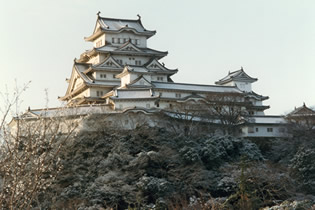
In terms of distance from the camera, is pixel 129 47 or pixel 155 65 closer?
pixel 155 65

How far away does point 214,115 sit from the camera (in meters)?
38.4

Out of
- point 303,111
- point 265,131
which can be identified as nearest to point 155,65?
point 265,131

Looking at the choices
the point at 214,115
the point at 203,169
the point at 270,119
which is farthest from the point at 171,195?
the point at 270,119

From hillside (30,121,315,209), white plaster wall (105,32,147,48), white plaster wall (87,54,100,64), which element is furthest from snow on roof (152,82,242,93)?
white plaster wall (105,32,147,48)

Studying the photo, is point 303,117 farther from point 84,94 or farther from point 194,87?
point 84,94

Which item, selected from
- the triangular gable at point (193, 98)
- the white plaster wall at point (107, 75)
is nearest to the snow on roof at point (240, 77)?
the triangular gable at point (193, 98)

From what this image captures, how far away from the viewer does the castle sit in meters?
38.5

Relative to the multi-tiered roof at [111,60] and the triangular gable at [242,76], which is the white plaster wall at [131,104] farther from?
the triangular gable at [242,76]

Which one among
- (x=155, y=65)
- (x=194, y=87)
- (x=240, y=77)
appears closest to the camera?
(x=194, y=87)

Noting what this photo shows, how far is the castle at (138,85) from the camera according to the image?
38531mm

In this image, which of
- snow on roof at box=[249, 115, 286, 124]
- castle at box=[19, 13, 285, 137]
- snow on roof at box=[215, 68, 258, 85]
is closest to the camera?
castle at box=[19, 13, 285, 137]

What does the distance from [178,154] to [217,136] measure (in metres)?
3.49

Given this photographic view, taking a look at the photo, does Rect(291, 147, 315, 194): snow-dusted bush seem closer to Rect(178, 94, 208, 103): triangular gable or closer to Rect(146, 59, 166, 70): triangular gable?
Rect(178, 94, 208, 103): triangular gable

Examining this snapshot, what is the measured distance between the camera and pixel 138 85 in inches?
1601
